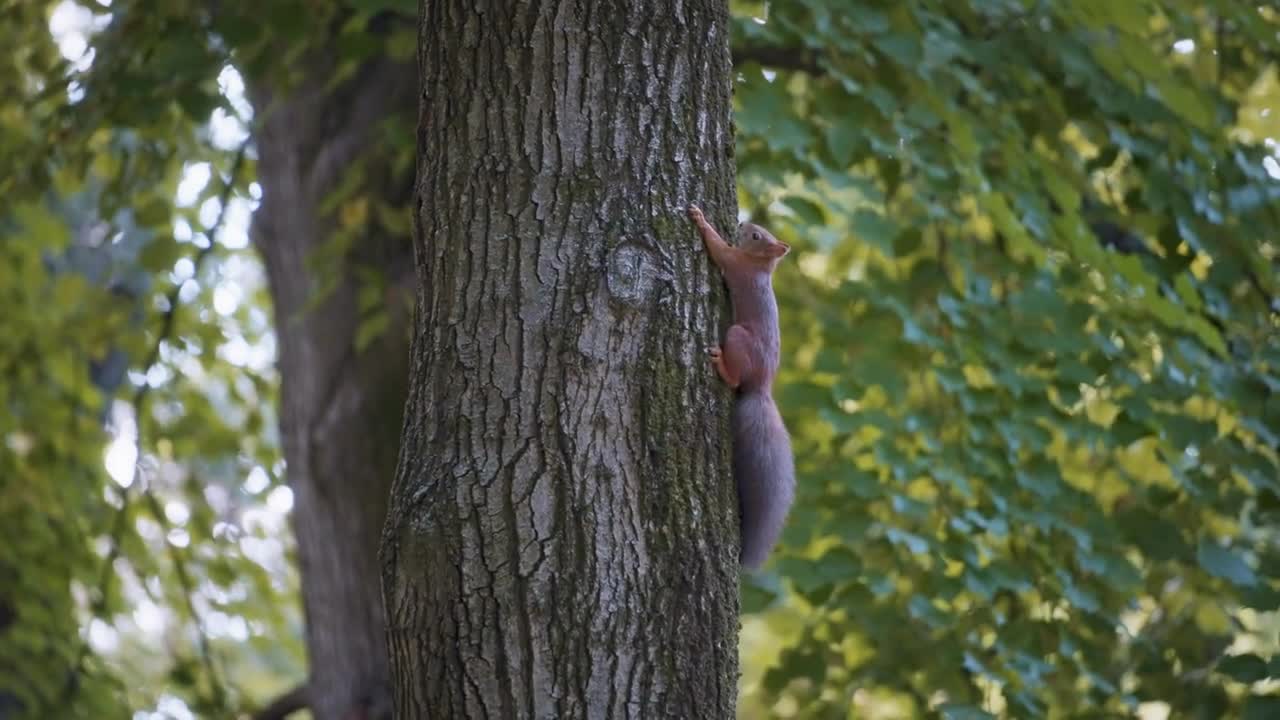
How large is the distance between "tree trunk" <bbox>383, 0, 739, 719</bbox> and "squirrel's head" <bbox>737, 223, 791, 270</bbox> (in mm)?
175

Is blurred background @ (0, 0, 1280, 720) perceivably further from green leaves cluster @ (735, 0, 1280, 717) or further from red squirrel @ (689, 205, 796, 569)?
red squirrel @ (689, 205, 796, 569)

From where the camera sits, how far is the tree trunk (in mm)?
2334

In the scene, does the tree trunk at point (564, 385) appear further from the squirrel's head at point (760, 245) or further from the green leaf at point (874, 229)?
the green leaf at point (874, 229)

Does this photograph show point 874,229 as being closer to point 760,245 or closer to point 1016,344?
point 1016,344

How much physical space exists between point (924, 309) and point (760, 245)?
2.57 meters

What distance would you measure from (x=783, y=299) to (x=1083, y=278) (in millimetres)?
1190

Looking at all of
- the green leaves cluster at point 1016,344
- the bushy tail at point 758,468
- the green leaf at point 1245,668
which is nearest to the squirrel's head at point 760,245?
the bushy tail at point 758,468

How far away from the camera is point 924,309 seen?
5.46 m

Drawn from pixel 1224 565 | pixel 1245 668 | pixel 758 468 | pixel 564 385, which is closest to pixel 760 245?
pixel 758 468

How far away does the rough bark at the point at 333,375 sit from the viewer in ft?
17.7

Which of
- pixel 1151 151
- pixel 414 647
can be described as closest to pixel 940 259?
pixel 1151 151

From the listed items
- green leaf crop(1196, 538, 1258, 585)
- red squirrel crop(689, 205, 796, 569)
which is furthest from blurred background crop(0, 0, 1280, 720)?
red squirrel crop(689, 205, 796, 569)

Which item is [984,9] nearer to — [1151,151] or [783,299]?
[1151,151]

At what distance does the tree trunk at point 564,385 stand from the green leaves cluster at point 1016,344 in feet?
6.58
